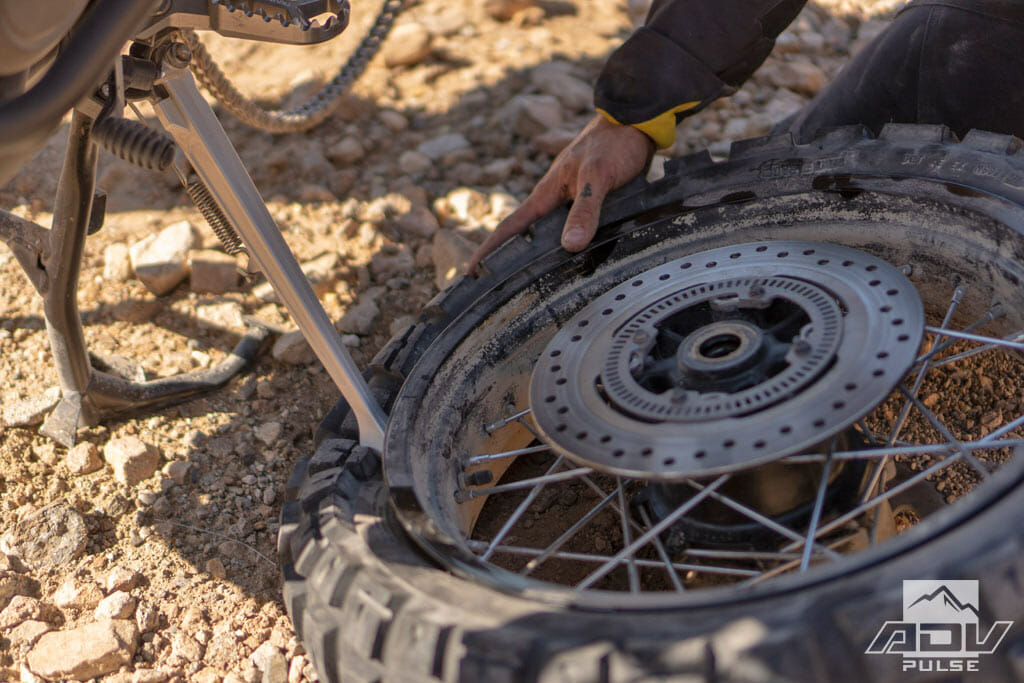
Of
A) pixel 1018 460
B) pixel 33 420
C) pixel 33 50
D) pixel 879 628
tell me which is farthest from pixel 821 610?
pixel 33 420

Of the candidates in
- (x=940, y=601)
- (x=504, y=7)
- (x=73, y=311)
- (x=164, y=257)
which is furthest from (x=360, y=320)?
(x=504, y=7)

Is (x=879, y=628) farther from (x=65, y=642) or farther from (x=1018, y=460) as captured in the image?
(x=65, y=642)

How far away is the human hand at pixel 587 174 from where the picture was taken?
6.41 ft

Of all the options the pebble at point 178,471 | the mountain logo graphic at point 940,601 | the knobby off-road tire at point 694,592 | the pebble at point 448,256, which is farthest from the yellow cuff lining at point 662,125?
the mountain logo graphic at point 940,601

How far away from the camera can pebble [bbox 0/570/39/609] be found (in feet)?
5.70

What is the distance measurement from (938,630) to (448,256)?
1649mm

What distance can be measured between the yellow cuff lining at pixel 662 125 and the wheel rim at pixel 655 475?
38 cm

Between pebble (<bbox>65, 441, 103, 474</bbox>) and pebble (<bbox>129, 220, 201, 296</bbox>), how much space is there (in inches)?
22.1

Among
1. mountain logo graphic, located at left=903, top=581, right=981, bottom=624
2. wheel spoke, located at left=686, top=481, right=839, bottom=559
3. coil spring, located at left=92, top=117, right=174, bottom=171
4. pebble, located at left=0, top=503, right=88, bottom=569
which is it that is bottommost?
pebble, located at left=0, top=503, right=88, bottom=569

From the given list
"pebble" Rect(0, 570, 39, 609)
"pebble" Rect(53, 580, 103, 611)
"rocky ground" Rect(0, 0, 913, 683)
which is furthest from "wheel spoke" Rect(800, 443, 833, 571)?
"pebble" Rect(0, 570, 39, 609)

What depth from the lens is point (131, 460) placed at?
6.40 ft

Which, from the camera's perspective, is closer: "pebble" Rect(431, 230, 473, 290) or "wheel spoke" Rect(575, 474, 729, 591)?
"wheel spoke" Rect(575, 474, 729, 591)

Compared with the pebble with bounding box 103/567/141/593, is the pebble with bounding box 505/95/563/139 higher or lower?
higher

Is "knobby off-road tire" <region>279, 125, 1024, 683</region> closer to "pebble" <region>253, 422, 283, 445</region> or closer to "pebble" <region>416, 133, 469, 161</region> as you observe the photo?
"pebble" <region>253, 422, 283, 445</region>
